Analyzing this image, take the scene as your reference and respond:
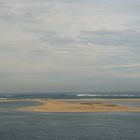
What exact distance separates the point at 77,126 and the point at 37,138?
11472 mm

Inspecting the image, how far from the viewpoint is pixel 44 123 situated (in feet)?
180

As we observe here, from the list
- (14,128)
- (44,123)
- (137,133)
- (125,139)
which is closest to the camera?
(125,139)

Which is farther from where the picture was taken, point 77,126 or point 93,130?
point 77,126

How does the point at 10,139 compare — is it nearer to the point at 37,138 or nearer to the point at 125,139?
the point at 37,138

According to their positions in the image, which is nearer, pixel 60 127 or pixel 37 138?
pixel 37 138

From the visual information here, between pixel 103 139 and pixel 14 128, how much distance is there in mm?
14039

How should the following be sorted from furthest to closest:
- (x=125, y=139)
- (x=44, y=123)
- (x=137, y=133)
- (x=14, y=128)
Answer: (x=44, y=123) < (x=14, y=128) < (x=137, y=133) < (x=125, y=139)

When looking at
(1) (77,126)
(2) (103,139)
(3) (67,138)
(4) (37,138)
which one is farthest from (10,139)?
(1) (77,126)

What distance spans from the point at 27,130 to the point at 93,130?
329 inches

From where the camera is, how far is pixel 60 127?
163ft

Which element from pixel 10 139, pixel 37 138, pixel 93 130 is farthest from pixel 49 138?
pixel 93 130

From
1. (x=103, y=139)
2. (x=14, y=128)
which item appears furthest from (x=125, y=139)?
(x=14, y=128)

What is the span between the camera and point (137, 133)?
44438 millimetres

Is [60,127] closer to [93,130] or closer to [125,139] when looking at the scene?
[93,130]
